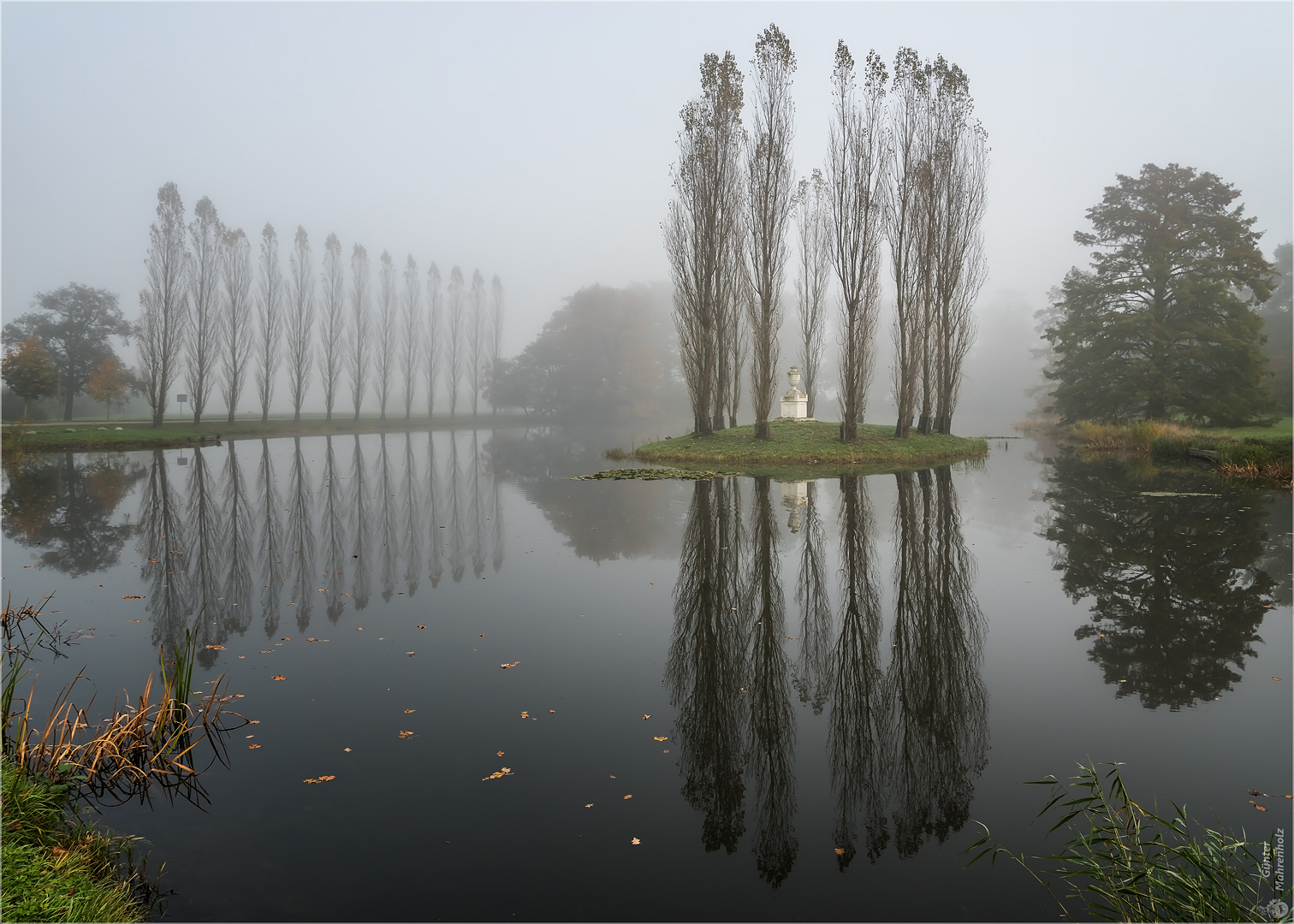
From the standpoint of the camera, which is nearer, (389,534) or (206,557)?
(206,557)

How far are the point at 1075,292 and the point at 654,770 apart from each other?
36636 millimetres

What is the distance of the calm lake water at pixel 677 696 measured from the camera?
108 inches

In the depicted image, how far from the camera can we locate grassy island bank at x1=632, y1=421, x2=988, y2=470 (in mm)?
20984

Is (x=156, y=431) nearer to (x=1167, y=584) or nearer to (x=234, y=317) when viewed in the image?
Answer: (x=234, y=317)

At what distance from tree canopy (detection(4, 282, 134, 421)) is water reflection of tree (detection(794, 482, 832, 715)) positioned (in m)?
52.2

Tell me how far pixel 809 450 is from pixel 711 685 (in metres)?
18.2

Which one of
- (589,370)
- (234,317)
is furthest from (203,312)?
(589,370)

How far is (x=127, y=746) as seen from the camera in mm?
3768

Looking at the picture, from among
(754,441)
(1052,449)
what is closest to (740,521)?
(754,441)

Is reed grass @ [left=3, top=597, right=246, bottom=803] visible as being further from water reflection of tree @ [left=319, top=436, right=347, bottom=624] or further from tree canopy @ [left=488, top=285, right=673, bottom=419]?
tree canopy @ [left=488, top=285, right=673, bottom=419]

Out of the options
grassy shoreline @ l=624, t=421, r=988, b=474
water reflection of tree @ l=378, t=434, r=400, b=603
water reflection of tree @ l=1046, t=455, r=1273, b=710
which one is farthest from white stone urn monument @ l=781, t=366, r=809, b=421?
water reflection of tree @ l=378, t=434, r=400, b=603

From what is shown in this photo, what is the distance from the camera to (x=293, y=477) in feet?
58.5

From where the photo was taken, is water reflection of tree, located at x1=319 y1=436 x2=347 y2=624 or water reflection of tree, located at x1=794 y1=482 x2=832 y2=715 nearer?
water reflection of tree, located at x1=794 y1=482 x2=832 y2=715

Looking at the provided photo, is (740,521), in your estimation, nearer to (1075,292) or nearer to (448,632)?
(448,632)
